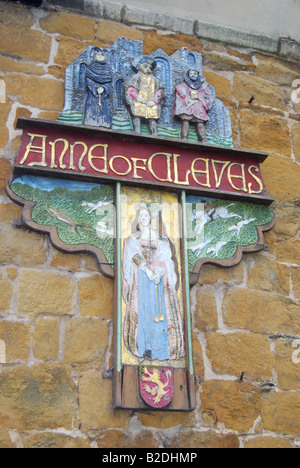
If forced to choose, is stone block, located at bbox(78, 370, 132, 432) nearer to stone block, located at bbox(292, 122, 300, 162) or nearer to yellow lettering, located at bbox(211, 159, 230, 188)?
yellow lettering, located at bbox(211, 159, 230, 188)

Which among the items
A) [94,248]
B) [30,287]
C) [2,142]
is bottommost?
[30,287]

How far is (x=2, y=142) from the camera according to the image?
358 centimetres

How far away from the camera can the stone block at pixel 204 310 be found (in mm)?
3379

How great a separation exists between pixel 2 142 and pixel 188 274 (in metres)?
1.28

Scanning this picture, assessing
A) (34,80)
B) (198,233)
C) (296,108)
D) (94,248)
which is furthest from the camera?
(296,108)

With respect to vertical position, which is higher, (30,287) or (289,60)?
(289,60)

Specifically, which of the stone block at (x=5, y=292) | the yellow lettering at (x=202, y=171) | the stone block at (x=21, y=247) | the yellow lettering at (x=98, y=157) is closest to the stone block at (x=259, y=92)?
the yellow lettering at (x=202, y=171)

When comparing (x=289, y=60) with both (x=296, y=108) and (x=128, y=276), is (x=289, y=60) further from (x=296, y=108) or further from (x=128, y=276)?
(x=128, y=276)

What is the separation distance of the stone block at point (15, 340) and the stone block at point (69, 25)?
6.44 feet

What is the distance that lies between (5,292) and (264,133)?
2.01 m

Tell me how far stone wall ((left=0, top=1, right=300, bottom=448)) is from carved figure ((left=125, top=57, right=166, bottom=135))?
13.8 inches

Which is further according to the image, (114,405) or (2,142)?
(2,142)
